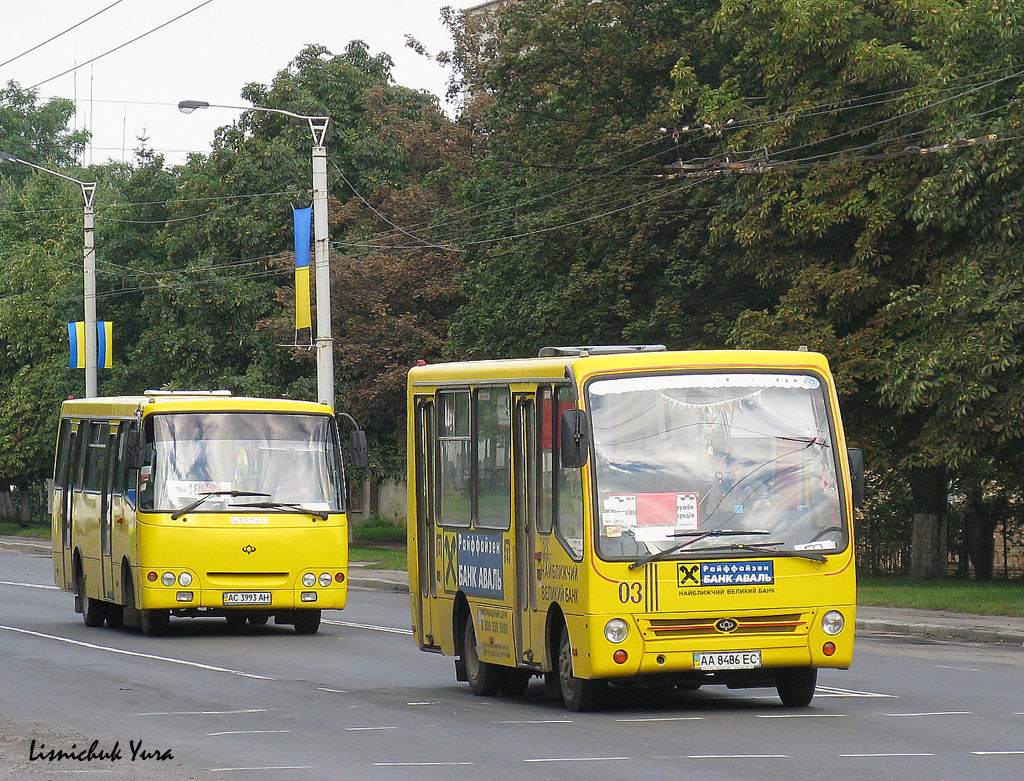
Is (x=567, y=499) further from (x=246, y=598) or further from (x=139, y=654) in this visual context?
(x=246, y=598)

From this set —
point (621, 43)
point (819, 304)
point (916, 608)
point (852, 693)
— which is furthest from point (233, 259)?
point (852, 693)

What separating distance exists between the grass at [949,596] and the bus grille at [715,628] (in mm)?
12650

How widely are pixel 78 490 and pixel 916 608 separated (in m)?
11.8

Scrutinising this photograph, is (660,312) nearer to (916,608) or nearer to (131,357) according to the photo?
(916,608)

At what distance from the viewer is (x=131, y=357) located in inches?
2264

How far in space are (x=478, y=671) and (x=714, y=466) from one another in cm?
315

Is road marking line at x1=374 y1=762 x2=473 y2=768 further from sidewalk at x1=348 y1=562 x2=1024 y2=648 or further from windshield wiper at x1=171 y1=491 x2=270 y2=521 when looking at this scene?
sidewalk at x1=348 y1=562 x2=1024 y2=648

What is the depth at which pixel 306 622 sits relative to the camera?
23953 millimetres

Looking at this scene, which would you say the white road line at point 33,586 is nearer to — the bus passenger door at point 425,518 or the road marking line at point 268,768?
the bus passenger door at point 425,518

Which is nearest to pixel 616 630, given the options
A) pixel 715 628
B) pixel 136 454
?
pixel 715 628

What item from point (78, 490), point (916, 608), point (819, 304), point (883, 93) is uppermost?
Result: point (883, 93)

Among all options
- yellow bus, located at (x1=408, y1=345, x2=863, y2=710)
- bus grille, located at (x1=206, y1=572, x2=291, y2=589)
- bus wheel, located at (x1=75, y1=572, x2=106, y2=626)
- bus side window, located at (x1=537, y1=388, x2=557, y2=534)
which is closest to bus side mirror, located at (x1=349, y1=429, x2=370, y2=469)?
bus grille, located at (x1=206, y1=572, x2=291, y2=589)

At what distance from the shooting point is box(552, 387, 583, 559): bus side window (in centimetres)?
1368

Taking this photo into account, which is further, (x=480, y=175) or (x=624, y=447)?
(x=480, y=175)
